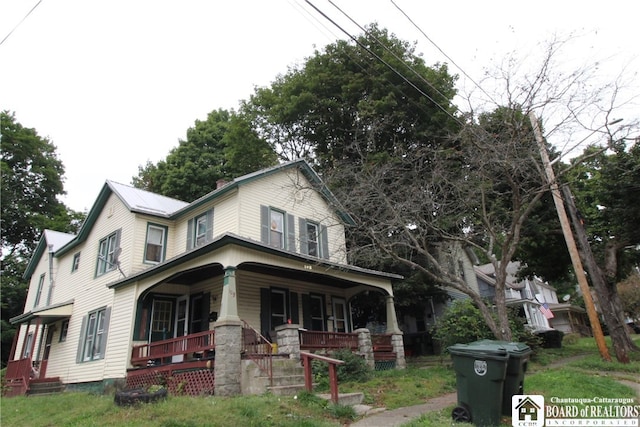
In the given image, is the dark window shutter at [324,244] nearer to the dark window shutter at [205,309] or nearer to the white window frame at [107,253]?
the dark window shutter at [205,309]

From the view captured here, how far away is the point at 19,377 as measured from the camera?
631 inches

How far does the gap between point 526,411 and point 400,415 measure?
2.12 metres

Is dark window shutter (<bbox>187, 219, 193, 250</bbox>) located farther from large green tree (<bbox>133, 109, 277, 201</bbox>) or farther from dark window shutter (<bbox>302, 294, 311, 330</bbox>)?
large green tree (<bbox>133, 109, 277, 201</bbox>)

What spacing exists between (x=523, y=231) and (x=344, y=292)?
29.7 feet

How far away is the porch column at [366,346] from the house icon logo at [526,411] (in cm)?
744

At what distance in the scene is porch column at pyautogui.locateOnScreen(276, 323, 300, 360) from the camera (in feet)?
35.8

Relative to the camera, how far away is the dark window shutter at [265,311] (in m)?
13.8

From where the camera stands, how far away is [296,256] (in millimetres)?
12672

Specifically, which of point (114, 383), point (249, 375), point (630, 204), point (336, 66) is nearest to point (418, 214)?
point (249, 375)

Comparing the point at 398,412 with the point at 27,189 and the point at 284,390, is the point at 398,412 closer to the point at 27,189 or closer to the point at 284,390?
the point at 284,390

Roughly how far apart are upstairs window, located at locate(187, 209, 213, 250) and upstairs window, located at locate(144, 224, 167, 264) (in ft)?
3.80

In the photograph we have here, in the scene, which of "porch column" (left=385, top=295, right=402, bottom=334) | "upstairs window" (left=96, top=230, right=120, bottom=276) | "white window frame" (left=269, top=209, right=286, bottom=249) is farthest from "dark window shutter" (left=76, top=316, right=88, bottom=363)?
"porch column" (left=385, top=295, right=402, bottom=334)

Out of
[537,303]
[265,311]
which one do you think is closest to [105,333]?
[265,311]

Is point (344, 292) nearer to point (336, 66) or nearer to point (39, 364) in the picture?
point (336, 66)
